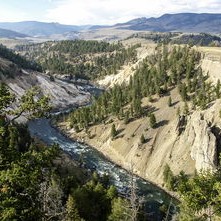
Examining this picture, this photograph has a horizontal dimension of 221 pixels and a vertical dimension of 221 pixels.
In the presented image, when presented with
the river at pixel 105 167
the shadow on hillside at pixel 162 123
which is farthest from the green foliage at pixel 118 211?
the shadow on hillside at pixel 162 123

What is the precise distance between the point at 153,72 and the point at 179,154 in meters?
59.5

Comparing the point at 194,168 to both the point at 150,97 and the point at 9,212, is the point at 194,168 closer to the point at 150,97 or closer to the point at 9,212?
the point at 150,97

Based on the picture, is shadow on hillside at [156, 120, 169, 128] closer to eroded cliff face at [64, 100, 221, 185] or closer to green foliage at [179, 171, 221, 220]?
eroded cliff face at [64, 100, 221, 185]

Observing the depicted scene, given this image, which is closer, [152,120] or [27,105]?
[27,105]

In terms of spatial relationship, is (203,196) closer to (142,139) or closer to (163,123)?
(142,139)

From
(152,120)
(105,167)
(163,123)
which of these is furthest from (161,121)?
(105,167)

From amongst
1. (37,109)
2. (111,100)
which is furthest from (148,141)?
(37,109)

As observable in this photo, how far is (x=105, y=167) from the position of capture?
11319cm

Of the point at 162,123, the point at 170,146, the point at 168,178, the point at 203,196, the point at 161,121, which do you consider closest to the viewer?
the point at 203,196

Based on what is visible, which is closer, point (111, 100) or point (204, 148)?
point (204, 148)

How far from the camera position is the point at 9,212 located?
24.5 meters

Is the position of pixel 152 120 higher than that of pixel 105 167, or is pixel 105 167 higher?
pixel 152 120

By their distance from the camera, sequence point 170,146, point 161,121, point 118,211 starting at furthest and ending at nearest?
1. point 161,121
2. point 170,146
3. point 118,211

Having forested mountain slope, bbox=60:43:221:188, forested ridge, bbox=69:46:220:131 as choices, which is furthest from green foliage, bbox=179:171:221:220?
forested ridge, bbox=69:46:220:131
